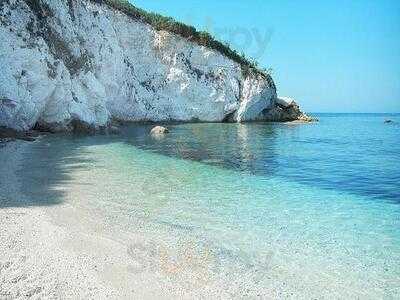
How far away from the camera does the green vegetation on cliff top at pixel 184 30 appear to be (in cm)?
5212

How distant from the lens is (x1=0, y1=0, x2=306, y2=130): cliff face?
26.0 meters

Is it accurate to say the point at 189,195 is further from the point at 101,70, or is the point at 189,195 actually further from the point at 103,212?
the point at 101,70

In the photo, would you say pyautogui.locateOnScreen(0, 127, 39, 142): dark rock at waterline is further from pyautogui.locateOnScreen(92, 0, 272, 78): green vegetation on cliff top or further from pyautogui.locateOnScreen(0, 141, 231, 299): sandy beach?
pyautogui.locateOnScreen(92, 0, 272, 78): green vegetation on cliff top

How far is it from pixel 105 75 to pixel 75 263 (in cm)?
3521

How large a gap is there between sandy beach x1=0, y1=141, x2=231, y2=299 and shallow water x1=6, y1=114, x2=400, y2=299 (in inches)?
13.9

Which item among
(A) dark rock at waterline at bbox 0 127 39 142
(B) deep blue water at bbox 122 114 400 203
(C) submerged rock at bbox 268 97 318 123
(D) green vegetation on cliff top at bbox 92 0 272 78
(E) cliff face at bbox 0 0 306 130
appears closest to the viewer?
(B) deep blue water at bbox 122 114 400 203

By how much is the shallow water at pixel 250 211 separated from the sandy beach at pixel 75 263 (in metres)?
0.35

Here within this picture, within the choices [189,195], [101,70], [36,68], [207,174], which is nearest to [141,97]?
[101,70]

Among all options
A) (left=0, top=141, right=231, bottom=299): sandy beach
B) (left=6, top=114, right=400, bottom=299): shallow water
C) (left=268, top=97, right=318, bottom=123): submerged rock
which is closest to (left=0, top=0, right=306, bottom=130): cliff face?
(left=268, top=97, right=318, bottom=123): submerged rock

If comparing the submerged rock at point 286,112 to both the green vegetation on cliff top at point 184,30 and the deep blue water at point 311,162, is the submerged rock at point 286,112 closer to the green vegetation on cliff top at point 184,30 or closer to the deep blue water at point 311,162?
the green vegetation on cliff top at point 184,30

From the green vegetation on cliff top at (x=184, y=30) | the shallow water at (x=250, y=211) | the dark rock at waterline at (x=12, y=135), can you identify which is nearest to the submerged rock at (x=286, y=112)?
the green vegetation on cliff top at (x=184, y=30)

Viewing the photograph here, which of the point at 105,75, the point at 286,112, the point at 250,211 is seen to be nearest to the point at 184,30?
the point at 105,75

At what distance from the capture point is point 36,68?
87.9ft

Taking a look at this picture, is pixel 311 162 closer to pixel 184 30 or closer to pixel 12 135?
pixel 12 135
